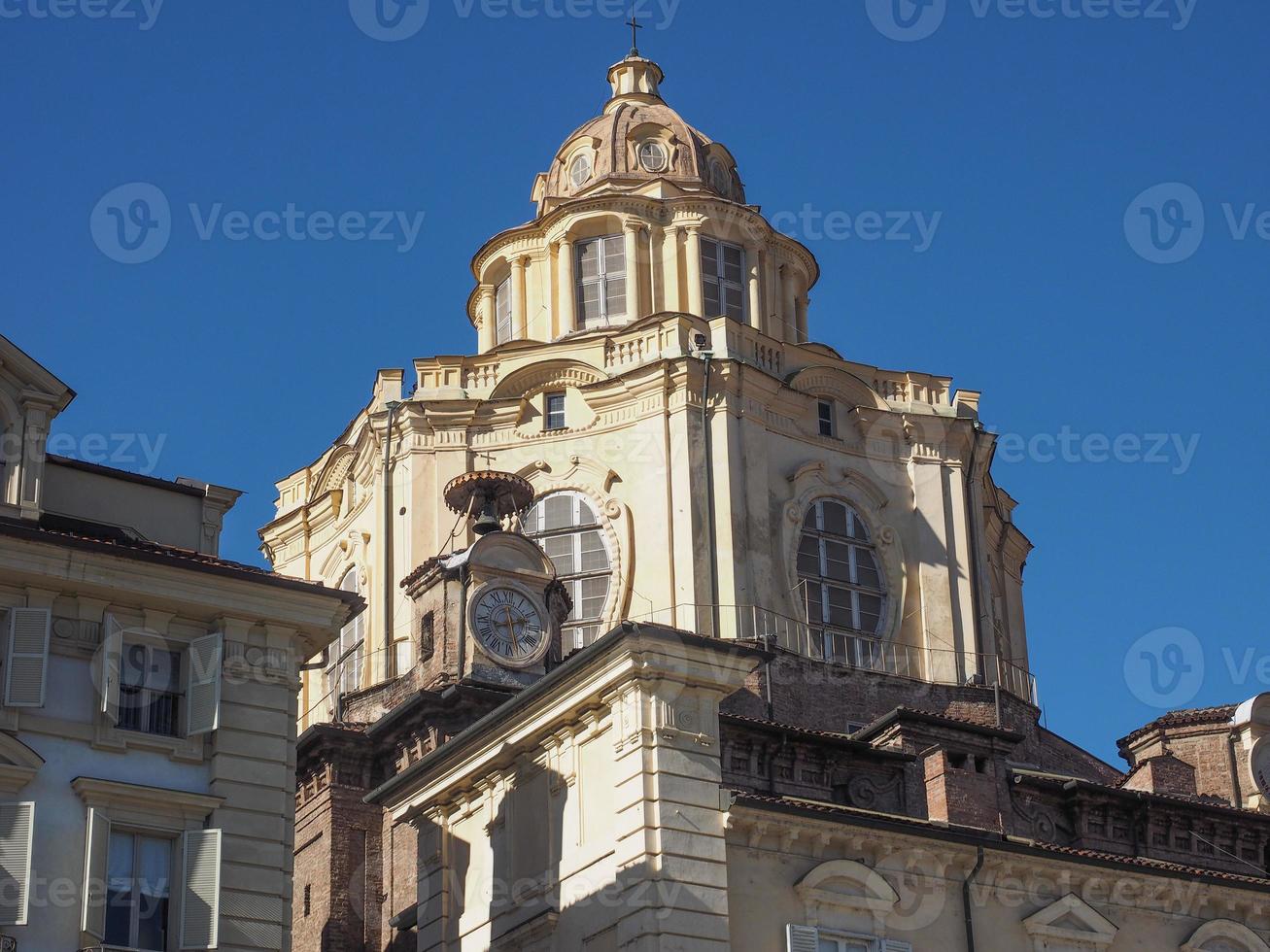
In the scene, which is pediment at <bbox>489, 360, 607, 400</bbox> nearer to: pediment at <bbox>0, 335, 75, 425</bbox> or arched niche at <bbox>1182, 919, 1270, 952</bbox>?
arched niche at <bbox>1182, 919, 1270, 952</bbox>

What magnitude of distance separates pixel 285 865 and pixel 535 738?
608 centimetres

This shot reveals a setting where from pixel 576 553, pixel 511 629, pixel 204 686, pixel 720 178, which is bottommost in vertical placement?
pixel 204 686

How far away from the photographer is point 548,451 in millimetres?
57281

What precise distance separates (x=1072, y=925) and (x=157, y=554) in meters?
15.0

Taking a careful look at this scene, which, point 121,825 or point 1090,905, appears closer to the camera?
point 121,825

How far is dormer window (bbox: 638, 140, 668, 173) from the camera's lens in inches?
2515

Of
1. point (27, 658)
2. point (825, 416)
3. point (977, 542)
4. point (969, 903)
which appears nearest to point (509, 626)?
point (825, 416)

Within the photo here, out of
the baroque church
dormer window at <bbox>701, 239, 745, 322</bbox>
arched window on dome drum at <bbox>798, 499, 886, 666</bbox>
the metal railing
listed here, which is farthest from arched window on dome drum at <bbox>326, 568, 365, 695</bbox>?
dormer window at <bbox>701, 239, 745, 322</bbox>

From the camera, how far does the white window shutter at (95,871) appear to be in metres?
28.4

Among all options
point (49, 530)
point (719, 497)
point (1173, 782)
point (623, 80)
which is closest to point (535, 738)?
point (49, 530)

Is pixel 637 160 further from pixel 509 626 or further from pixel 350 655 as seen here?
pixel 509 626

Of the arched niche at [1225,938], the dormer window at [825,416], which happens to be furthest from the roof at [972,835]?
the dormer window at [825,416]

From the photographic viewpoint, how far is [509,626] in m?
47.6

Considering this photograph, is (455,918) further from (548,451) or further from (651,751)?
(548,451)
